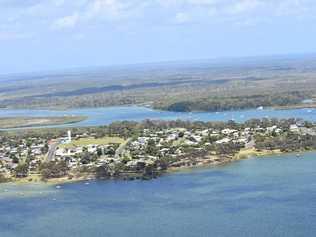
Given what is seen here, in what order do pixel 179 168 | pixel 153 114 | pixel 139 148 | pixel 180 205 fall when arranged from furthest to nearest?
pixel 153 114 → pixel 139 148 → pixel 179 168 → pixel 180 205

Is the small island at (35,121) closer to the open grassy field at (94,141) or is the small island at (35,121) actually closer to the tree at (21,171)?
the open grassy field at (94,141)

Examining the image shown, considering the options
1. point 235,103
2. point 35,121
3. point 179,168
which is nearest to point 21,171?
point 179,168

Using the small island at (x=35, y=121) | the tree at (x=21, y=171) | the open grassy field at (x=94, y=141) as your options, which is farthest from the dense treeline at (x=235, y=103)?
the tree at (x=21, y=171)

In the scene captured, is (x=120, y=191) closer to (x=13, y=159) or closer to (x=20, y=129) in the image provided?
(x=13, y=159)

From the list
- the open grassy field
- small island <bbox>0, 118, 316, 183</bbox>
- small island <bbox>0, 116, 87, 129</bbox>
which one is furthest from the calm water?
small island <bbox>0, 116, 87, 129</bbox>

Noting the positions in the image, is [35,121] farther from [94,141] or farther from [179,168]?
[179,168]

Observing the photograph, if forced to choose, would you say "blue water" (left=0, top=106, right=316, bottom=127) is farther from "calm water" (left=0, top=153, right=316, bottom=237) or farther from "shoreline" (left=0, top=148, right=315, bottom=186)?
"calm water" (left=0, top=153, right=316, bottom=237)

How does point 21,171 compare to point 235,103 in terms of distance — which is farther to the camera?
point 235,103

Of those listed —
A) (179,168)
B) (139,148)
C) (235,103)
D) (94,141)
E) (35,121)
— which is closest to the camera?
(179,168)
